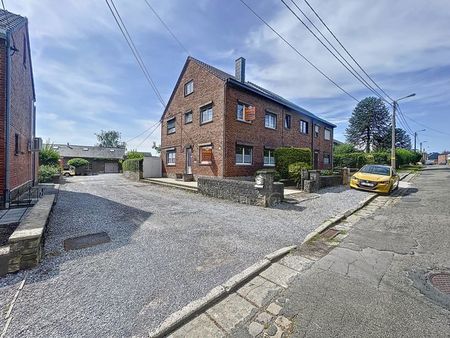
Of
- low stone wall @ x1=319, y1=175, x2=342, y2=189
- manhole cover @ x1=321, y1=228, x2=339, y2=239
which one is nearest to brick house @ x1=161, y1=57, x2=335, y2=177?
low stone wall @ x1=319, y1=175, x2=342, y2=189

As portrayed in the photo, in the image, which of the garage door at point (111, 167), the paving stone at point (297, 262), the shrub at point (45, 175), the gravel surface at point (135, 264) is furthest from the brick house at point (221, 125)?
the garage door at point (111, 167)

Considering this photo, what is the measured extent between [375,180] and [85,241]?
12.8 metres

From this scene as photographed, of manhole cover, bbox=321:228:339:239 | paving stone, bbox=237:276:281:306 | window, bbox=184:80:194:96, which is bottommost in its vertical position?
paving stone, bbox=237:276:281:306

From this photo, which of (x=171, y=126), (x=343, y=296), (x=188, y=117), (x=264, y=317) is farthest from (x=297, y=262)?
(x=171, y=126)

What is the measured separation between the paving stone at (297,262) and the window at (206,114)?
39.2ft

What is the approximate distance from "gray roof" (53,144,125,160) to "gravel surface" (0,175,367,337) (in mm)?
40289

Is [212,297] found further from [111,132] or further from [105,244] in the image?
[111,132]

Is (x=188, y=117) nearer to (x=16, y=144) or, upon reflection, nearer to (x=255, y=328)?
(x=16, y=144)

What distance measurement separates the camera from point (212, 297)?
9.12ft

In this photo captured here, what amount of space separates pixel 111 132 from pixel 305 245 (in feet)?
259

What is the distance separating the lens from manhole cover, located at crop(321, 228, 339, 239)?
17.8 ft

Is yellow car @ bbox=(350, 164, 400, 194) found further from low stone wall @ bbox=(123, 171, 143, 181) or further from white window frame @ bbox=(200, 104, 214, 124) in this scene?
low stone wall @ bbox=(123, 171, 143, 181)

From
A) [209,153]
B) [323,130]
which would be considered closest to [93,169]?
[209,153]

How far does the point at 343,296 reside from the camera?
9.48 ft
